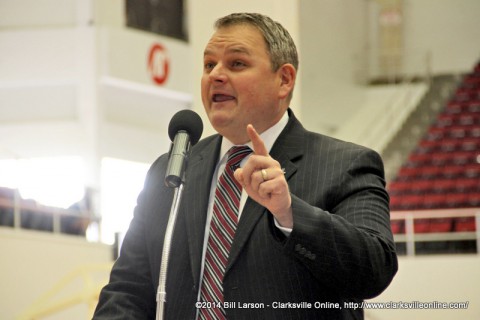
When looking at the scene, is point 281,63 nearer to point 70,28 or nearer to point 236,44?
point 236,44

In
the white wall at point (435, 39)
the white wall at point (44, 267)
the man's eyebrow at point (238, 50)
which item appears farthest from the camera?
the white wall at point (435, 39)

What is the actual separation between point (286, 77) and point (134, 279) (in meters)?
0.66

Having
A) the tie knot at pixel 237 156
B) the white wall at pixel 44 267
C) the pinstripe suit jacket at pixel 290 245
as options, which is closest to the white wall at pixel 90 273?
the white wall at pixel 44 267

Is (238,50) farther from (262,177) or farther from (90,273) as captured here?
(90,273)

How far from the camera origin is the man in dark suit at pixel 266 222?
6.67 ft

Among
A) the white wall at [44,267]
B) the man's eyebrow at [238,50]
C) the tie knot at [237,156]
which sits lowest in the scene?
the white wall at [44,267]

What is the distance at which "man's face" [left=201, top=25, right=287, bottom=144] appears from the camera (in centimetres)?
226

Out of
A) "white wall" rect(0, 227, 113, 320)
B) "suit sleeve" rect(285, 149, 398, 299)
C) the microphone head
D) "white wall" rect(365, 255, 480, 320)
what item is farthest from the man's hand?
"white wall" rect(0, 227, 113, 320)

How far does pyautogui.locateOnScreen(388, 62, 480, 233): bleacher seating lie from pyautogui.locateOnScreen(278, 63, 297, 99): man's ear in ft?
9.17

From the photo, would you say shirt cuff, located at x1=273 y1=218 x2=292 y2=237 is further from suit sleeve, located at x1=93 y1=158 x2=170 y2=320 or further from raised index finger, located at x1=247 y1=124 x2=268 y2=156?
suit sleeve, located at x1=93 y1=158 x2=170 y2=320

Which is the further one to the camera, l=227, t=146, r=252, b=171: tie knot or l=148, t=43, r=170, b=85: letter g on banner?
l=148, t=43, r=170, b=85: letter g on banner

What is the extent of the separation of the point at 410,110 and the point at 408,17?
189 centimetres

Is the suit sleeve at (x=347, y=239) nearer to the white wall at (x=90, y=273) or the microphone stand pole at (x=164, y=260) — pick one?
the microphone stand pole at (x=164, y=260)

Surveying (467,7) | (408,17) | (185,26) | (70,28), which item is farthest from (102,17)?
(467,7)
